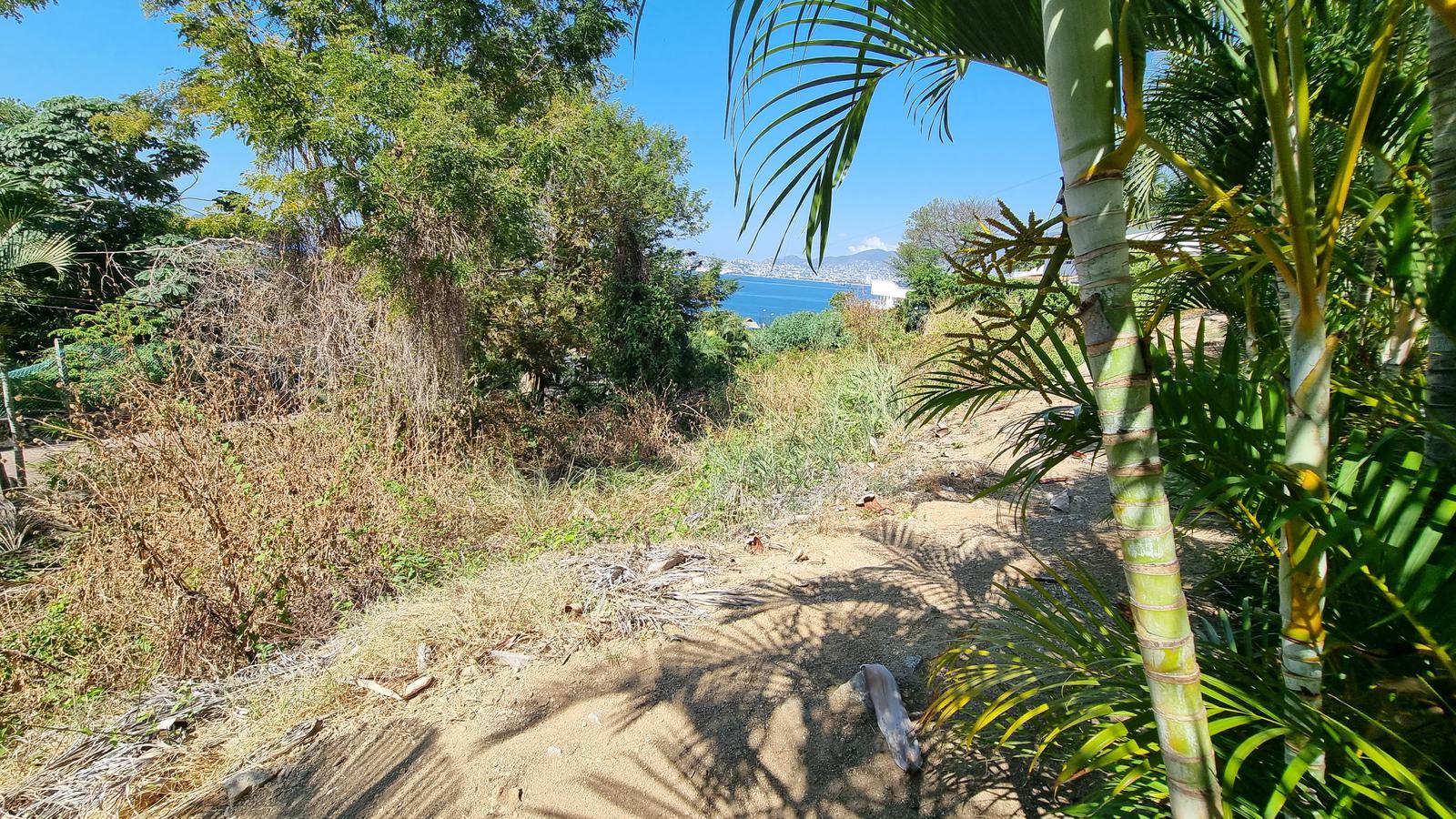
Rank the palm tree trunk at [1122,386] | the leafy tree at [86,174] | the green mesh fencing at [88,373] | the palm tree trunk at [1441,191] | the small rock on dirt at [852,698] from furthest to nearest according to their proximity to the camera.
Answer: the leafy tree at [86,174], the green mesh fencing at [88,373], the small rock on dirt at [852,698], the palm tree trunk at [1441,191], the palm tree trunk at [1122,386]

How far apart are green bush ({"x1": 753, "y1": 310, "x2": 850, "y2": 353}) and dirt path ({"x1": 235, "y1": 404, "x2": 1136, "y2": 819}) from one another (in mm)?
10721

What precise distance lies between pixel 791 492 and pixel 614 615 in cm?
216

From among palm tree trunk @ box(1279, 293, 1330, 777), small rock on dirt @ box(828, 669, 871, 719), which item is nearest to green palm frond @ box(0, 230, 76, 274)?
small rock on dirt @ box(828, 669, 871, 719)

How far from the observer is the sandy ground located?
6.53 ft

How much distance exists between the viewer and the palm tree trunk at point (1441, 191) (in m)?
1.09

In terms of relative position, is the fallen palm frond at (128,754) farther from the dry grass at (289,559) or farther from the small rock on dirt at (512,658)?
the small rock on dirt at (512,658)

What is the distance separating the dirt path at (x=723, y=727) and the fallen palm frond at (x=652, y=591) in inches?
5.9

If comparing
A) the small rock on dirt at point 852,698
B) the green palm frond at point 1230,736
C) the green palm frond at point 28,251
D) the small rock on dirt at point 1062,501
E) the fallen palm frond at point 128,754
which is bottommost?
the fallen palm frond at point 128,754

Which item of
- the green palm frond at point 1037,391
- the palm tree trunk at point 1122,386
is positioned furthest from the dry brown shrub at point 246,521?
the palm tree trunk at point 1122,386

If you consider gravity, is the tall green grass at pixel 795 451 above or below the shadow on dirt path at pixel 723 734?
above

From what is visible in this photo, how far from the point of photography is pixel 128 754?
2684 mm

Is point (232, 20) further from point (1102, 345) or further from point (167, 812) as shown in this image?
point (1102, 345)

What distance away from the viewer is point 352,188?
6.48m

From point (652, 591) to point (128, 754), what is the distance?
2.47m
